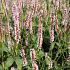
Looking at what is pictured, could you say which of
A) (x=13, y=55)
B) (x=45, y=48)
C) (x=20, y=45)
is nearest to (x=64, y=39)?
(x=45, y=48)

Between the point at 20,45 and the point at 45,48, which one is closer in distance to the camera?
the point at 20,45

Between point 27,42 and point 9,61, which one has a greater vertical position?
point 27,42

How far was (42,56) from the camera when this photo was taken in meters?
3.25

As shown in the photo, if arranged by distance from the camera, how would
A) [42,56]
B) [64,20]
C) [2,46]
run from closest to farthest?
[2,46] < [42,56] < [64,20]

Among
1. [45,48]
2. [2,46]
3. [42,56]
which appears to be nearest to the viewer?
[2,46]

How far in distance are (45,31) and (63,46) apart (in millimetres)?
433

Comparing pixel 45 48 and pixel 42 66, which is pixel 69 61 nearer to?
pixel 42 66

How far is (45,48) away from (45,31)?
27 cm

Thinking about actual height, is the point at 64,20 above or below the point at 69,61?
above

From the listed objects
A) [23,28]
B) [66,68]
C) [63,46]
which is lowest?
[66,68]

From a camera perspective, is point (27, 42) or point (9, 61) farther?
point (27, 42)

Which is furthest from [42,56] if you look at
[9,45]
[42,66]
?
[9,45]

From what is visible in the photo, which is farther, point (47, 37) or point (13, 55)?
point (47, 37)

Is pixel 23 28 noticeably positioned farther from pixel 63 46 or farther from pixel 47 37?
pixel 63 46
